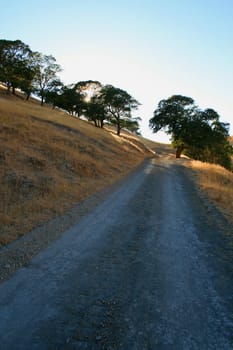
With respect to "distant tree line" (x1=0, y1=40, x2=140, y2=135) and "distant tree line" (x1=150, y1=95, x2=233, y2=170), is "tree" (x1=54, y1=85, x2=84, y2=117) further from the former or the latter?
"distant tree line" (x1=150, y1=95, x2=233, y2=170)

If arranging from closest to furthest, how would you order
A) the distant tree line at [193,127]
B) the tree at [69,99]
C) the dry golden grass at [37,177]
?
the dry golden grass at [37,177]
the distant tree line at [193,127]
the tree at [69,99]

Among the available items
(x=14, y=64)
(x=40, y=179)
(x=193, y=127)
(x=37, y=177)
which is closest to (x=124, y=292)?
(x=40, y=179)

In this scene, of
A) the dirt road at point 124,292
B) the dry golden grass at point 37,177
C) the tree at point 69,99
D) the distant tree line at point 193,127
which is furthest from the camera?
the tree at point 69,99

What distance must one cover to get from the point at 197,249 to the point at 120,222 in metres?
3.08

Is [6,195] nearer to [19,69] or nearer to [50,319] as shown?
[50,319]

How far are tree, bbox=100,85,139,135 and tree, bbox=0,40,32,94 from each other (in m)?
19.3

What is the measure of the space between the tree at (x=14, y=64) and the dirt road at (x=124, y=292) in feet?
196

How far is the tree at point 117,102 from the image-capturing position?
58.6m

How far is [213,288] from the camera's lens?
18.3 ft

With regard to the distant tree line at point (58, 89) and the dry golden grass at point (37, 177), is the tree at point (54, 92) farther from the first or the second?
the dry golden grass at point (37, 177)

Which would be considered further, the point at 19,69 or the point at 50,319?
the point at 19,69

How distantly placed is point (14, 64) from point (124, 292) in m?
65.1

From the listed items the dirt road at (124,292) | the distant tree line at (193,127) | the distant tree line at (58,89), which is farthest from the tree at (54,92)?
the dirt road at (124,292)

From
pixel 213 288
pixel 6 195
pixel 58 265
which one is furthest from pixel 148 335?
pixel 6 195
